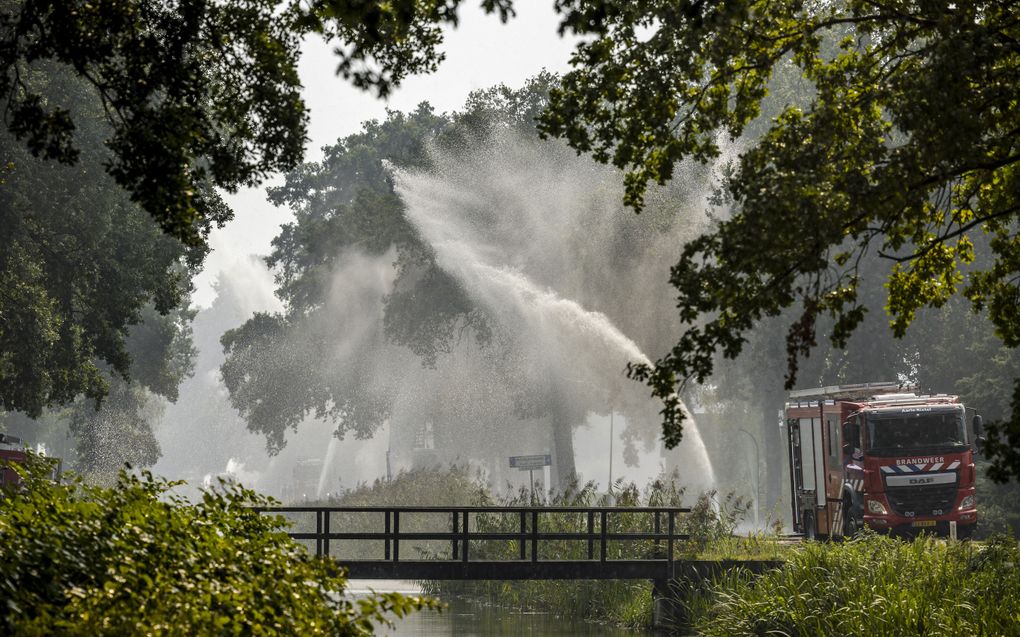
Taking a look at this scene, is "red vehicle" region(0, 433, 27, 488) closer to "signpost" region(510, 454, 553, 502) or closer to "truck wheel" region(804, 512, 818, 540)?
"signpost" region(510, 454, 553, 502)

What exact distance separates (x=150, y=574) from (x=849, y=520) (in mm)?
23902

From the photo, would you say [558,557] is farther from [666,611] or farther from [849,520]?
[849,520]

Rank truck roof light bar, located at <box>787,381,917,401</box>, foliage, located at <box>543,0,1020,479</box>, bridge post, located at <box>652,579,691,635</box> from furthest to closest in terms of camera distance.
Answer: truck roof light bar, located at <box>787,381,917,401</box>
bridge post, located at <box>652,579,691,635</box>
foliage, located at <box>543,0,1020,479</box>

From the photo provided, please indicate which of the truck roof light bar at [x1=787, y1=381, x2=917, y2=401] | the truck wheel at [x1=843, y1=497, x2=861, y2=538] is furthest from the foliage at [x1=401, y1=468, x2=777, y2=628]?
the truck roof light bar at [x1=787, y1=381, x2=917, y2=401]

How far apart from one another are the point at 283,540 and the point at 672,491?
1914 centimetres

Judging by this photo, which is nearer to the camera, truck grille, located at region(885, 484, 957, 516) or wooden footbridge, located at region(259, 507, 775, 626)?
wooden footbridge, located at region(259, 507, 775, 626)

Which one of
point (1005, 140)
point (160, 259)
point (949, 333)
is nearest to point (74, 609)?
point (1005, 140)

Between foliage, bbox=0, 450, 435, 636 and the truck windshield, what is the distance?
68.7 ft

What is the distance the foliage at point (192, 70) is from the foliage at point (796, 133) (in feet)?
6.61

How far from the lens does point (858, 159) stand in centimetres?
1442

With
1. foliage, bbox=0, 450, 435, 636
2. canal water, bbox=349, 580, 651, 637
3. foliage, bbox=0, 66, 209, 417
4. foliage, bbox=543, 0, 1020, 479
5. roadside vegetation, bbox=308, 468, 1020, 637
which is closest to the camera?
foliage, bbox=0, 450, 435, 636

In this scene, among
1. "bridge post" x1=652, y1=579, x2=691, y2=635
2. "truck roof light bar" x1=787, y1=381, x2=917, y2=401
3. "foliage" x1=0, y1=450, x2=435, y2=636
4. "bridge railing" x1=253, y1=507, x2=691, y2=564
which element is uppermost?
A: "truck roof light bar" x1=787, y1=381, x2=917, y2=401

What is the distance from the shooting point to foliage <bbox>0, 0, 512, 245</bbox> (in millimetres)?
14016

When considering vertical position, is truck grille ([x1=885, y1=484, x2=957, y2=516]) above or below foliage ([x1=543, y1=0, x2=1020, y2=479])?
below
